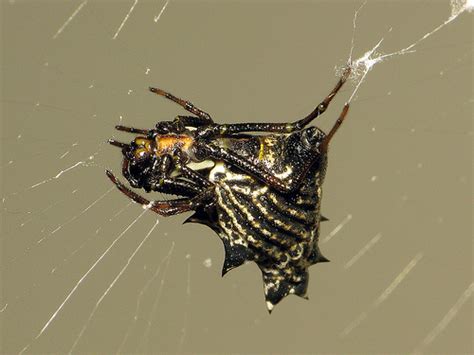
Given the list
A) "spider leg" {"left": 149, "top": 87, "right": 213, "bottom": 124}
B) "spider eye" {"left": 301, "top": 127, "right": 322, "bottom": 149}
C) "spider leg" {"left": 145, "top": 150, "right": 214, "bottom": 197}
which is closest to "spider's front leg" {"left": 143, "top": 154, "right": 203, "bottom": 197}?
"spider leg" {"left": 145, "top": 150, "right": 214, "bottom": 197}

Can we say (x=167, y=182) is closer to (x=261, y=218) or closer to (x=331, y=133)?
(x=261, y=218)

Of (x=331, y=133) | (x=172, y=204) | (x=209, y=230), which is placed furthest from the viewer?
(x=209, y=230)

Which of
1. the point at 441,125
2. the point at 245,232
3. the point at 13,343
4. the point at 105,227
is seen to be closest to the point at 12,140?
the point at 105,227

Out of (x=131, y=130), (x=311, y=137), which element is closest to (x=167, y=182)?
(x=131, y=130)

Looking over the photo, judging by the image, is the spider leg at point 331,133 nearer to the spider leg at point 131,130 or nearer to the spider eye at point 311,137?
the spider eye at point 311,137

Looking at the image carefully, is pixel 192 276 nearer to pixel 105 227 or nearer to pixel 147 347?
pixel 147 347

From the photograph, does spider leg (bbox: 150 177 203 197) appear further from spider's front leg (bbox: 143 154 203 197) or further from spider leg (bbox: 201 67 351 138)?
spider leg (bbox: 201 67 351 138)

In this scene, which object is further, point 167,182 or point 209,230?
point 209,230

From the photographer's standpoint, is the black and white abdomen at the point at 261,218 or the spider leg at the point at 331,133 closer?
the spider leg at the point at 331,133

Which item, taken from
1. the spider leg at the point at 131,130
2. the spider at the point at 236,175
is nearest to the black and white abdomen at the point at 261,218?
the spider at the point at 236,175
